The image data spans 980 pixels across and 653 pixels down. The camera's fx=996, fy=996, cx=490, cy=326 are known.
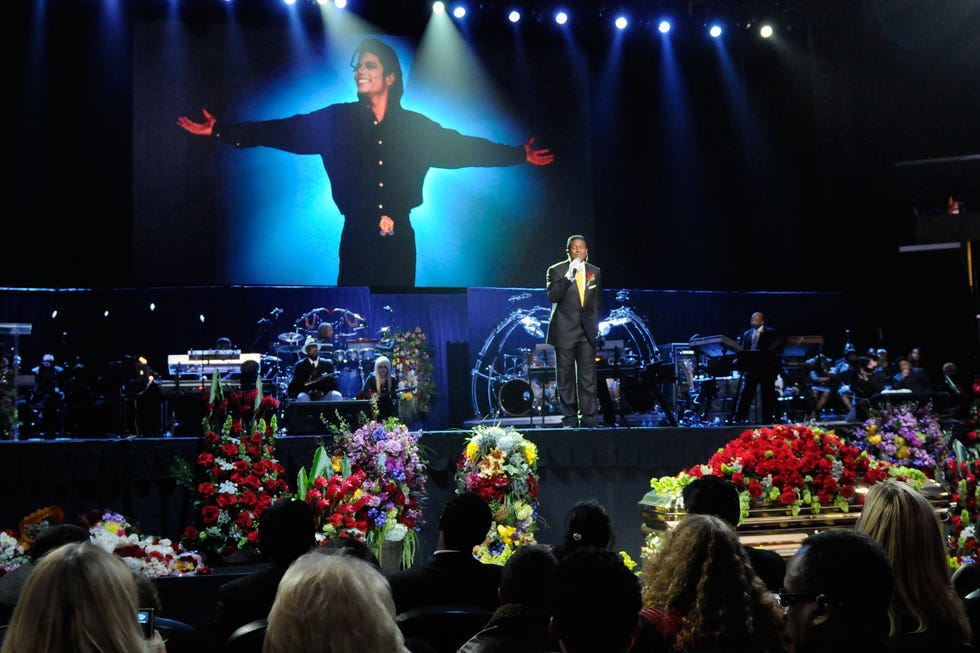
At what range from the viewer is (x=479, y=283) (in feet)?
55.2

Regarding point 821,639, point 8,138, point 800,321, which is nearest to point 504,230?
point 800,321

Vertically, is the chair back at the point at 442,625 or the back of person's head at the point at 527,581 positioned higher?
the back of person's head at the point at 527,581

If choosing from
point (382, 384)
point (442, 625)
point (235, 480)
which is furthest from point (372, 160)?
point (442, 625)

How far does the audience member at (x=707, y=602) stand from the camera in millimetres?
2656

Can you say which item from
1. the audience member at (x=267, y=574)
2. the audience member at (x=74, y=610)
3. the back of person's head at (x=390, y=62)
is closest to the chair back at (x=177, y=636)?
the audience member at (x=267, y=574)

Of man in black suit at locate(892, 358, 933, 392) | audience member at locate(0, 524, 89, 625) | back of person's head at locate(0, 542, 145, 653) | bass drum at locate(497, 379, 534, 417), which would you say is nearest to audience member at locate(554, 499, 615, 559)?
audience member at locate(0, 524, 89, 625)

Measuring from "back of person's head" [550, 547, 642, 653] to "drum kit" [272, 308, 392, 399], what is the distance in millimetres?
11685

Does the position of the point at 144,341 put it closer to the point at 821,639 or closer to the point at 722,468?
the point at 722,468

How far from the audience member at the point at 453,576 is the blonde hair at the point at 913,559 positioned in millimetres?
Result: 1411

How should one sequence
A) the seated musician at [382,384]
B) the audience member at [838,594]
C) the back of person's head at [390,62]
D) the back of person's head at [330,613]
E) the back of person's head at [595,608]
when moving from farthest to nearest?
the back of person's head at [390,62], the seated musician at [382,384], the audience member at [838,594], the back of person's head at [595,608], the back of person's head at [330,613]

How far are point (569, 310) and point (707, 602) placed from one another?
26.2 feet

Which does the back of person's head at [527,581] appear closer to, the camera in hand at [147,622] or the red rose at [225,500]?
the camera in hand at [147,622]

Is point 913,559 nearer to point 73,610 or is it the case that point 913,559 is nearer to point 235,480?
point 73,610

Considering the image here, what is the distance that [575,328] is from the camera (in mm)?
10625
